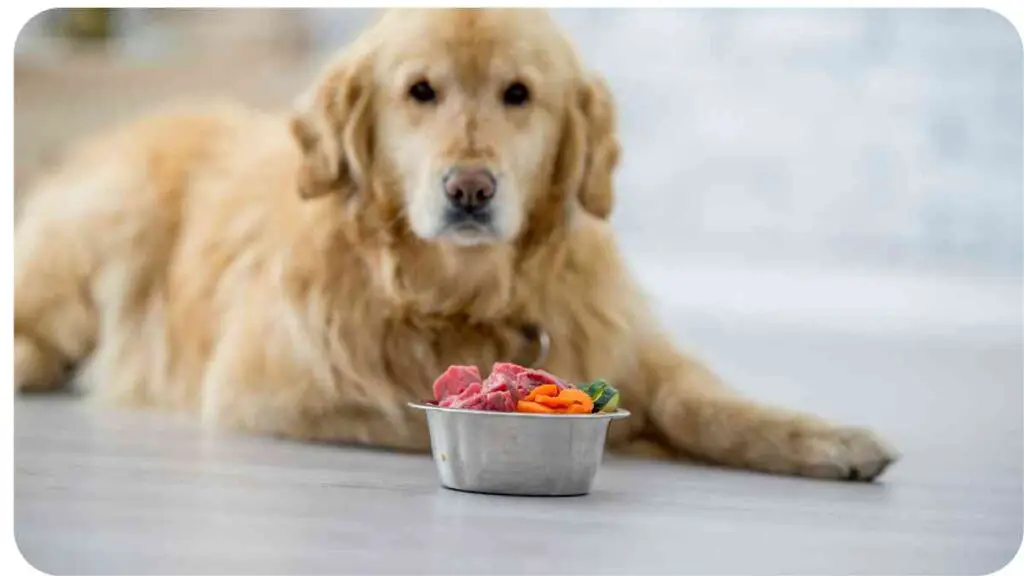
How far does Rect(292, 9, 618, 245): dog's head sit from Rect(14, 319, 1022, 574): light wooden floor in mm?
486

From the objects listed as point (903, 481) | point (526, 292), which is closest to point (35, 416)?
point (526, 292)

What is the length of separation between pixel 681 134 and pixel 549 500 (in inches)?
68.6

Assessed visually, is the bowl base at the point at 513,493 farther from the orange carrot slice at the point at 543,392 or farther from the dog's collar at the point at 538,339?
the dog's collar at the point at 538,339

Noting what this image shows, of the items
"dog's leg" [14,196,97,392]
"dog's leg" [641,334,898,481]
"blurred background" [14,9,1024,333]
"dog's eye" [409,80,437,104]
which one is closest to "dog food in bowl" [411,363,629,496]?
"dog's leg" [641,334,898,481]

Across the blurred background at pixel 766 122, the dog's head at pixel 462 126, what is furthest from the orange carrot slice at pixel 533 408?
the blurred background at pixel 766 122

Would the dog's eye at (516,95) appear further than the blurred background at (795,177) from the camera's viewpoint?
No

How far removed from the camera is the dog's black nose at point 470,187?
2.32 meters

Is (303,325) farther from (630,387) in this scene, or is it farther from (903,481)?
(903,481)

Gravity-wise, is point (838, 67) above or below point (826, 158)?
above

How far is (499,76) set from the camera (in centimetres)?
247

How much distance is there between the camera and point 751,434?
7.70ft

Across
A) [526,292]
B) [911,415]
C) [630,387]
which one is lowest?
[911,415]

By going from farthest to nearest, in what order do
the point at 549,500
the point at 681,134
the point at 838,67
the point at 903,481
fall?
the point at 681,134
the point at 838,67
the point at 903,481
the point at 549,500

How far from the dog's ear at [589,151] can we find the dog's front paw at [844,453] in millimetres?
625
